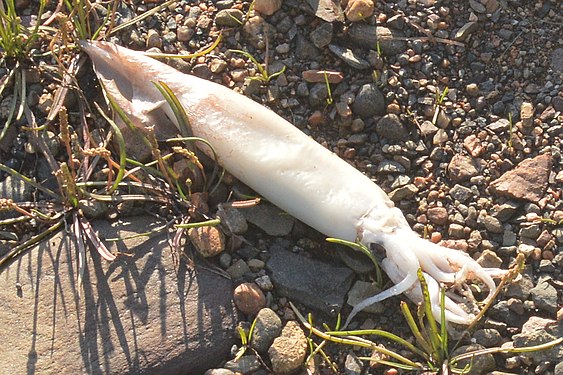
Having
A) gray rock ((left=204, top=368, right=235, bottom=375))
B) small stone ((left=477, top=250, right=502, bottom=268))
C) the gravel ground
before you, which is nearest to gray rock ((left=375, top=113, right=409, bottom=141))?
the gravel ground

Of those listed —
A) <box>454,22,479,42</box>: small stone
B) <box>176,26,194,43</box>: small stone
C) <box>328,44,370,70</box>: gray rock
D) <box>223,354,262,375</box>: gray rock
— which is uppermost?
<box>454,22,479,42</box>: small stone

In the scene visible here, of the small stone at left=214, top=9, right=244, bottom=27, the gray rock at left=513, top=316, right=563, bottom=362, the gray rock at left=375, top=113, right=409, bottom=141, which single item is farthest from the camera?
the small stone at left=214, top=9, right=244, bottom=27

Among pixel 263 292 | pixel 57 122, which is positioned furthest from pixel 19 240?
pixel 263 292

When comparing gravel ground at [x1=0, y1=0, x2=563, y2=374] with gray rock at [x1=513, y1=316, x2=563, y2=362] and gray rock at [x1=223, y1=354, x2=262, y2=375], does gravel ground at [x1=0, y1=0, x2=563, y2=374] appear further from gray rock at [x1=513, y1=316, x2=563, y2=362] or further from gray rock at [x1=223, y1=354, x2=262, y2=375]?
gray rock at [x1=223, y1=354, x2=262, y2=375]

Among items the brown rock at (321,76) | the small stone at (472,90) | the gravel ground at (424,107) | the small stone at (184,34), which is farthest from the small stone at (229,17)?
the small stone at (472,90)

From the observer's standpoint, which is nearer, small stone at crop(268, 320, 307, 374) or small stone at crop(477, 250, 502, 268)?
small stone at crop(268, 320, 307, 374)

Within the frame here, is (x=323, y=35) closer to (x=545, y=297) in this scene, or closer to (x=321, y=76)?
(x=321, y=76)
